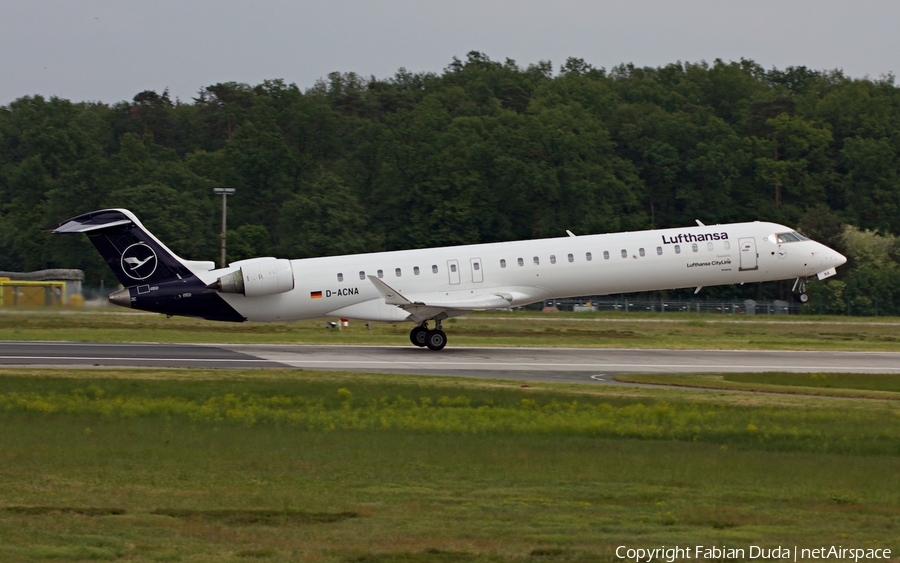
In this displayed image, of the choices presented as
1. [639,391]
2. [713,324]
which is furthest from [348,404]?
[713,324]

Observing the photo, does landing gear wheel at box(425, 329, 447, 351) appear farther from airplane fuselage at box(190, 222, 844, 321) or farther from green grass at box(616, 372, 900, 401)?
green grass at box(616, 372, 900, 401)

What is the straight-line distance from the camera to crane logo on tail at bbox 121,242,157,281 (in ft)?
104

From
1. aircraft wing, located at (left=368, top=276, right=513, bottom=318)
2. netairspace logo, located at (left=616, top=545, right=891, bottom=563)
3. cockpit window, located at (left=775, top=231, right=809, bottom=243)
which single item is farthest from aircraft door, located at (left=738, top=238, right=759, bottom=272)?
netairspace logo, located at (left=616, top=545, right=891, bottom=563)

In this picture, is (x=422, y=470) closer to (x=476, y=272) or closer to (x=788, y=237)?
(x=476, y=272)

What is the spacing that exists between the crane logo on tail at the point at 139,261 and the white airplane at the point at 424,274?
30 mm

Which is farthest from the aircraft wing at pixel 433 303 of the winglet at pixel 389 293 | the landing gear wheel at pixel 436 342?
the landing gear wheel at pixel 436 342

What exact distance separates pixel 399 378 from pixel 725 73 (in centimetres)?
Result: 9028

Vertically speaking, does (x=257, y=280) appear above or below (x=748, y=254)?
below

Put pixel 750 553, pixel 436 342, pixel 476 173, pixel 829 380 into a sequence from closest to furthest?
1. pixel 750 553
2. pixel 829 380
3. pixel 436 342
4. pixel 476 173

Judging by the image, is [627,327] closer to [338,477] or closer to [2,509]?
[338,477]

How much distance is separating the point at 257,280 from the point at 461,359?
6656 millimetres

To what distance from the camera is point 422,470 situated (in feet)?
49.0

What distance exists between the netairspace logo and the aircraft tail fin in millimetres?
23733

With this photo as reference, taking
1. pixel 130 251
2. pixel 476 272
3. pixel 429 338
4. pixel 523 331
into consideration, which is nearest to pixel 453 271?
pixel 476 272
